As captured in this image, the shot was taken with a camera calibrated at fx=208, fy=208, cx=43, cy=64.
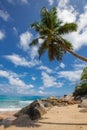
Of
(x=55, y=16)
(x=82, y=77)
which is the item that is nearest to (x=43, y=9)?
(x=55, y=16)

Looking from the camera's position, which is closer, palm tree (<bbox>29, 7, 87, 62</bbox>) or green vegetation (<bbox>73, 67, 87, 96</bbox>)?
palm tree (<bbox>29, 7, 87, 62</bbox>)

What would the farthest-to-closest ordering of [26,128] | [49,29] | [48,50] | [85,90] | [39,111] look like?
[85,90] < [48,50] < [49,29] < [39,111] < [26,128]

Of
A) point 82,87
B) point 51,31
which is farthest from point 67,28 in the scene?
point 82,87

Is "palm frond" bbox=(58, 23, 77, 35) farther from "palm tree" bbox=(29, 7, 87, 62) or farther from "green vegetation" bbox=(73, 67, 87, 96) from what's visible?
"green vegetation" bbox=(73, 67, 87, 96)

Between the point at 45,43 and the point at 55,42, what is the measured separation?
98 centimetres

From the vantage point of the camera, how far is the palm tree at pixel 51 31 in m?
19.1

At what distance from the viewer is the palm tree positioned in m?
19.1

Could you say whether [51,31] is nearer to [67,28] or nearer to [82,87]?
[67,28]

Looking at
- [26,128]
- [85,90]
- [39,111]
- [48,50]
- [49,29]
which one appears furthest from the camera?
[85,90]

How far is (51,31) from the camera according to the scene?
19.1m

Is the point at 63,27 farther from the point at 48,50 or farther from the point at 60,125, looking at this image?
the point at 60,125

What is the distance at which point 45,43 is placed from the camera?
66.4ft

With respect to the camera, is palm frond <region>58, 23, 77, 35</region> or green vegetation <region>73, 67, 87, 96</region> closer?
palm frond <region>58, 23, 77, 35</region>

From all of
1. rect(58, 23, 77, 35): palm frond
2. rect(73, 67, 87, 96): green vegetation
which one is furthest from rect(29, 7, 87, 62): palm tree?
rect(73, 67, 87, 96): green vegetation
